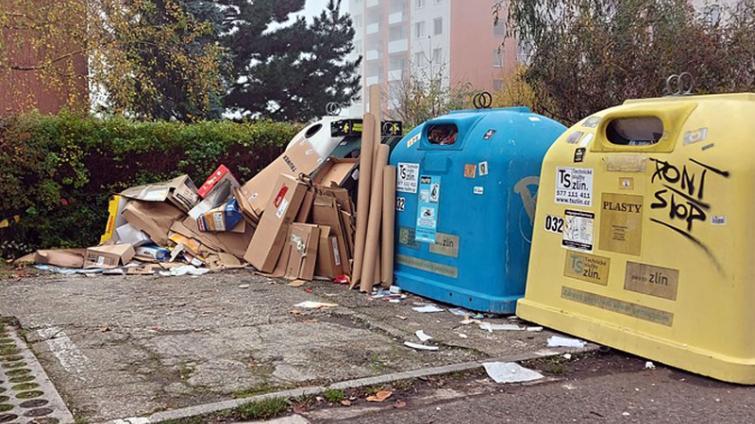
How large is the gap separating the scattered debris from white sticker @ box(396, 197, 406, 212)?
2987 mm

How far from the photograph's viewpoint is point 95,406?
3.48 metres

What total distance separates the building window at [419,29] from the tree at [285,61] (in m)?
23.7

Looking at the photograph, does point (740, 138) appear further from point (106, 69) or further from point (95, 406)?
point (106, 69)

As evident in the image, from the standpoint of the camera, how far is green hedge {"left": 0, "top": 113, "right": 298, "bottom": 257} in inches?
321

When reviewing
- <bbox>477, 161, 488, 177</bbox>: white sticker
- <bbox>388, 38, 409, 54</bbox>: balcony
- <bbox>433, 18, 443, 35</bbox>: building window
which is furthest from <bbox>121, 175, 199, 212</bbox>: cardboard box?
<bbox>388, 38, 409, 54</bbox>: balcony

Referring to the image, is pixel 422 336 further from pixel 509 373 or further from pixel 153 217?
pixel 153 217

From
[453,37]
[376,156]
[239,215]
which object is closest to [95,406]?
[376,156]

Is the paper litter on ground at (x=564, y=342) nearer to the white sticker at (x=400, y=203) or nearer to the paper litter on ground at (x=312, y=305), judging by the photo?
the paper litter on ground at (x=312, y=305)

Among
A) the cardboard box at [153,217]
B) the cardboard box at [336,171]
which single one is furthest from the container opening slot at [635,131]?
the cardboard box at [153,217]

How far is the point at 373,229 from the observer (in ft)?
21.5

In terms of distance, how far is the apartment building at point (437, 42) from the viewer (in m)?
45.8

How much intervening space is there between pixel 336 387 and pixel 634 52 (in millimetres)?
9418

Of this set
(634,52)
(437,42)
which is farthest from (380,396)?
(437,42)

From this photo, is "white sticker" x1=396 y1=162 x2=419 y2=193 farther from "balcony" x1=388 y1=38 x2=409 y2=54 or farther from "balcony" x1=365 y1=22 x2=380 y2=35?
"balcony" x1=365 y1=22 x2=380 y2=35
